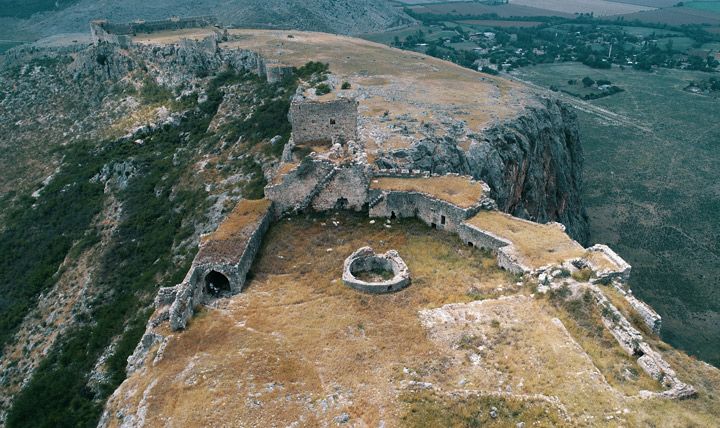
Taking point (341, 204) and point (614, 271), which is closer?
point (614, 271)

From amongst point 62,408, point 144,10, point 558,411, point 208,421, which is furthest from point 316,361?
point 144,10

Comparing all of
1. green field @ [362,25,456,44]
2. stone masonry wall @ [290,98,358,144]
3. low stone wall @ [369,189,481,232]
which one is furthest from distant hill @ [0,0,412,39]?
low stone wall @ [369,189,481,232]

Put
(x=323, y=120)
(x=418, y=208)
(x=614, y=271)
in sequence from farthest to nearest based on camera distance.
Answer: (x=323, y=120)
(x=418, y=208)
(x=614, y=271)

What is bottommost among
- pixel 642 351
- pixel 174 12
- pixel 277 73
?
pixel 642 351

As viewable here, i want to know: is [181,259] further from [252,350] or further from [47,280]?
[252,350]

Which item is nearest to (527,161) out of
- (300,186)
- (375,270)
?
(300,186)

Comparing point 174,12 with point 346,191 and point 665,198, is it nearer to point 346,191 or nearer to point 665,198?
point 665,198

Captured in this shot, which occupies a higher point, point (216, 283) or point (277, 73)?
point (277, 73)
